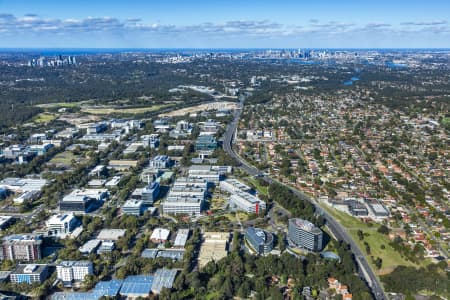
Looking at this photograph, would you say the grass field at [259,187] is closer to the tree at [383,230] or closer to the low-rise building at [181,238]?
the low-rise building at [181,238]

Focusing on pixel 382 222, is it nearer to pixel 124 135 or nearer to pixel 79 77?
pixel 124 135

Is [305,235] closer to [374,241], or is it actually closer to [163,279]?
[374,241]

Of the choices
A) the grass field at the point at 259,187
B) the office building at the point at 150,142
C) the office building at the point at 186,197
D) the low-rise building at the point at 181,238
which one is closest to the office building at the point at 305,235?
the low-rise building at the point at 181,238

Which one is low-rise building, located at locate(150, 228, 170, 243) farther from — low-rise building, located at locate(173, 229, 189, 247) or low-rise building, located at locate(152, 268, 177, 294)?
low-rise building, located at locate(152, 268, 177, 294)

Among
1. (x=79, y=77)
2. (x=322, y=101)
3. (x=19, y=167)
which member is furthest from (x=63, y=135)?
(x=79, y=77)

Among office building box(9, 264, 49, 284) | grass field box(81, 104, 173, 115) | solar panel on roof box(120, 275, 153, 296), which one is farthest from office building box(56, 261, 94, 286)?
grass field box(81, 104, 173, 115)

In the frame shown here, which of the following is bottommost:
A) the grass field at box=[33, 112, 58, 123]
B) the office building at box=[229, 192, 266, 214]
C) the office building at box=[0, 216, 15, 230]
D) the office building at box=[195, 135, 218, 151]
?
the office building at box=[0, 216, 15, 230]

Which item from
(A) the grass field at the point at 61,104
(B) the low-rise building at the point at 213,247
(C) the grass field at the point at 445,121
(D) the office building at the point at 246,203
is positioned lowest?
(B) the low-rise building at the point at 213,247
